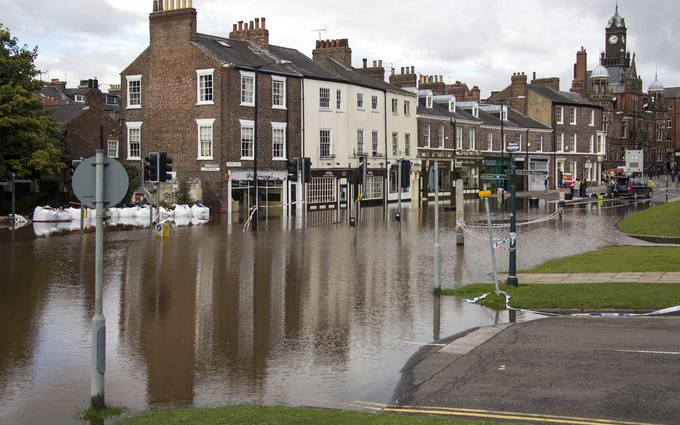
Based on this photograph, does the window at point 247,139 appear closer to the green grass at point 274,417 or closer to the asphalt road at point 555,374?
the asphalt road at point 555,374

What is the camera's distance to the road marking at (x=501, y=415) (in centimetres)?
877

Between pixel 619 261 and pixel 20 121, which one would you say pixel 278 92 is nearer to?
pixel 20 121

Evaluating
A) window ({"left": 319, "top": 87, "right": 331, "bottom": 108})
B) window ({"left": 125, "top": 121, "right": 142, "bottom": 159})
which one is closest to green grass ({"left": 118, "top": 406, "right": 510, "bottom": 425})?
window ({"left": 125, "top": 121, "right": 142, "bottom": 159})

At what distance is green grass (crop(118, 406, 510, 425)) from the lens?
28.7ft

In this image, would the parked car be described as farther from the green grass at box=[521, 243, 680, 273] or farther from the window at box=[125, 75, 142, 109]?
the green grass at box=[521, 243, 680, 273]

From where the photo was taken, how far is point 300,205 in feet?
172

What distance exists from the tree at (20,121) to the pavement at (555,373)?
34376 mm

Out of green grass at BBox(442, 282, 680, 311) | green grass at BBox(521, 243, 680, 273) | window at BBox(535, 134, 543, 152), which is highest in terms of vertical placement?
window at BBox(535, 134, 543, 152)

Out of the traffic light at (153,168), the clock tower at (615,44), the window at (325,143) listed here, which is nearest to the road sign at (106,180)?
the traffic light at (153,168)

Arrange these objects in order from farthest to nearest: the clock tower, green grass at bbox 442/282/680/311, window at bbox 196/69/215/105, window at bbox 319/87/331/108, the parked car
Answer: the clock tower < the parked car < window at bbox 319/87/331/108 < window at bbox 196/69/215/105 < green grass at bbox 442/282/680/311

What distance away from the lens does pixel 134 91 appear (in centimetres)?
5200

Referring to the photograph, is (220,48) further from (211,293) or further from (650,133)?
(650,133)

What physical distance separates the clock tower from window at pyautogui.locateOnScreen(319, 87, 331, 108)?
9555 cm

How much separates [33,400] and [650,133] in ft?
471
